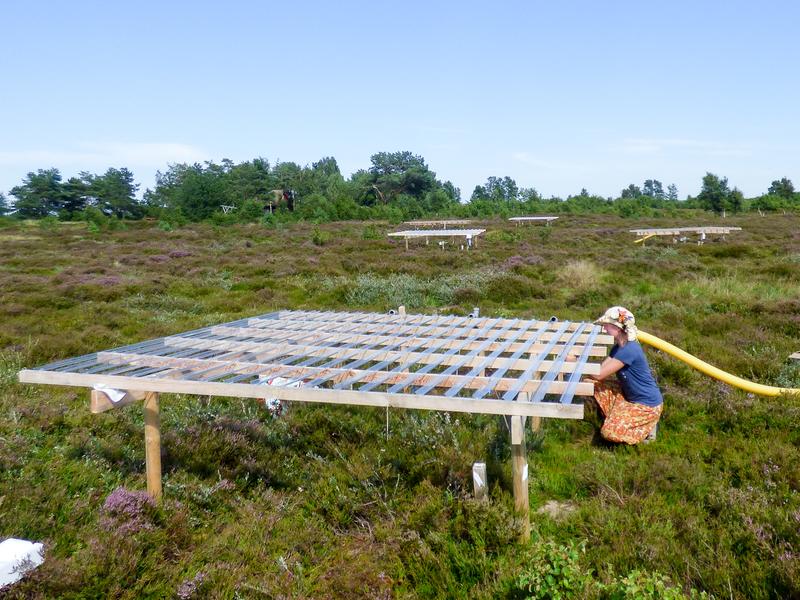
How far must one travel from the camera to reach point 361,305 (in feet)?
42.0

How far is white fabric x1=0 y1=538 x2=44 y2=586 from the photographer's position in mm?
2900

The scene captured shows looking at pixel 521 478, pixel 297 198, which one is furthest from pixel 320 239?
pixel 297 198

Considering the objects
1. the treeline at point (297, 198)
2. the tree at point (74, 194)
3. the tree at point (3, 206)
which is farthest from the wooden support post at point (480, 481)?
the tree at point (3, 206)

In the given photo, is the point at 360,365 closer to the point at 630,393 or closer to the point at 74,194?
the point at 630,393

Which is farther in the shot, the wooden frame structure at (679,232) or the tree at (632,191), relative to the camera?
the tree at (632,191)

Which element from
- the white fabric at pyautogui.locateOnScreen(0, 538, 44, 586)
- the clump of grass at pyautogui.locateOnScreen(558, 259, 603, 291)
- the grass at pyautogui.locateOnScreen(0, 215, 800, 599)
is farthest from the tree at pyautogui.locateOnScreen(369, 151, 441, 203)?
the white fabric at pyautogui.locateOnScreen(0, 538, 44, 586)

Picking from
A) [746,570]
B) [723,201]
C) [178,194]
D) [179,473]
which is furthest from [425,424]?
[178,194]

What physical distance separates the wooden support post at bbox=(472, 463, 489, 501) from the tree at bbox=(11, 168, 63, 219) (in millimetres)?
78571

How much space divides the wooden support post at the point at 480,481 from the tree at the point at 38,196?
78.6 m

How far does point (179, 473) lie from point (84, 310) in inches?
359

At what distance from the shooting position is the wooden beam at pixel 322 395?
3.43 m

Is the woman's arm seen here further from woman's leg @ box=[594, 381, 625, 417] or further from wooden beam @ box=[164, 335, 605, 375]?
woman's leg @ box=[594, 381, 625, 417]

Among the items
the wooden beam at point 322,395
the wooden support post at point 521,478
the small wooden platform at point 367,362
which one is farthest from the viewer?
the small wooden platform at point 367,362

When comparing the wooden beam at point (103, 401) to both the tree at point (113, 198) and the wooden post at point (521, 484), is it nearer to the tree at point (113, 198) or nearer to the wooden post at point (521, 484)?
the wooden post at point (521, 484)
